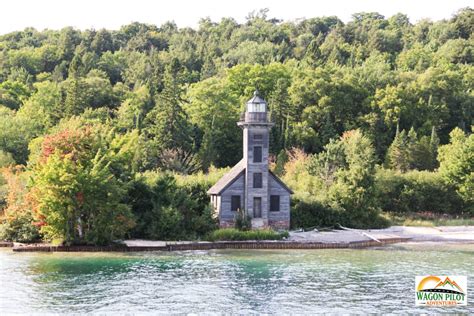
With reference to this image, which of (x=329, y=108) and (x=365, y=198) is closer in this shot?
(x=365, y=198)

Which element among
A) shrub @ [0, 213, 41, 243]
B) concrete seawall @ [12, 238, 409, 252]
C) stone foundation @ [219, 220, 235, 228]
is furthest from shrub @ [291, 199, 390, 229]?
shrub @ [0, 213, 41, 243]

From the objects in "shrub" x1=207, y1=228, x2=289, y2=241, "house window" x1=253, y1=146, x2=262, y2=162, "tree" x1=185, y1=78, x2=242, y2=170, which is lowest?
"shrub" x1=207, y1=228, x2=289, y2=241

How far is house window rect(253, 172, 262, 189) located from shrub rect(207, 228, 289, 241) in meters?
3.33

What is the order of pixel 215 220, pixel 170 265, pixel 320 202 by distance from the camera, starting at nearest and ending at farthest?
pixel 170 265, pixel 215 220, pixel 320 202

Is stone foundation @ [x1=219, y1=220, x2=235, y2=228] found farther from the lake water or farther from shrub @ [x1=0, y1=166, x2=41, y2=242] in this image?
shrub @ [x1=0, y1=166, x2=41, y2=242]

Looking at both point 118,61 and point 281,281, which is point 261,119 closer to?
point 281,281

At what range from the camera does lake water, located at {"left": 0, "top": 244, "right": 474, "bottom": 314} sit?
2488 cm

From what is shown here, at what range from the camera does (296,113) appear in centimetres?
7338

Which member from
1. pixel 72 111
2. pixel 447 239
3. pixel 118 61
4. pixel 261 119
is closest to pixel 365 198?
pixel 447 239

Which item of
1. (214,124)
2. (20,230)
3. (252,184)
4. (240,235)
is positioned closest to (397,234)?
(252,184)

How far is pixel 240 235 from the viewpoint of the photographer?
40.6 m

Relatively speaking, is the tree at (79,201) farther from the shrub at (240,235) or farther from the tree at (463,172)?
the tree at (463,172)

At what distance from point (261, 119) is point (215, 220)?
21.2ft

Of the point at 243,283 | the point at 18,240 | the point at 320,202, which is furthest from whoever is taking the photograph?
the point at 320,202
